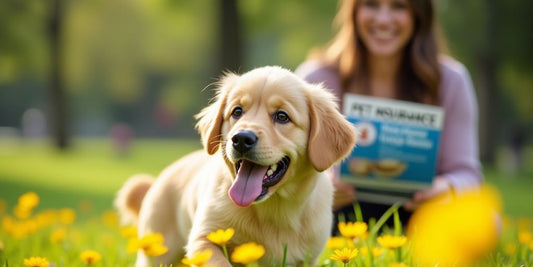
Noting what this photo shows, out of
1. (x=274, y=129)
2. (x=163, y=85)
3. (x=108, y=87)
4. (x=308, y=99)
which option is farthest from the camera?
(x=163, y=85)

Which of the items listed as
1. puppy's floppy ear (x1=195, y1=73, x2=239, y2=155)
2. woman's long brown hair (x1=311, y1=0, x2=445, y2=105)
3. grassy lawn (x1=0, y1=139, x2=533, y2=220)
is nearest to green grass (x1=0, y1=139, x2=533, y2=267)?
grassy lawn (x1=0, y1=139, x2=533, y2=220)

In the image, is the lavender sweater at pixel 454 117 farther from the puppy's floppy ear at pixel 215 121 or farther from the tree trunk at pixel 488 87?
the tree trunk at pixel 488 87

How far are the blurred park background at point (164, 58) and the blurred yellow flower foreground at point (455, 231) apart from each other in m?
1.42

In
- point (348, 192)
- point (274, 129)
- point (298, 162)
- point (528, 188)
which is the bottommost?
point (528, 188)

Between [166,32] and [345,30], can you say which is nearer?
[345,30]

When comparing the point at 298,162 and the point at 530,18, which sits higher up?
the point at 530,18

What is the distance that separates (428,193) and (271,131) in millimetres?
2123

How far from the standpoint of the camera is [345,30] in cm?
509

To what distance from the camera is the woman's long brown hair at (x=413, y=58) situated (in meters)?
4.75

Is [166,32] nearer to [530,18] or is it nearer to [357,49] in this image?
[530,18]

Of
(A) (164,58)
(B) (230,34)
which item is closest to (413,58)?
(B) (230,34)

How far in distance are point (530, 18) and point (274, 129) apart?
55.8ft

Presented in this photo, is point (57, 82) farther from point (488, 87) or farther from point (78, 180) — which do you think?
point (488, 87)

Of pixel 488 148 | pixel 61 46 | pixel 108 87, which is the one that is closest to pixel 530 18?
pixel 488 148
